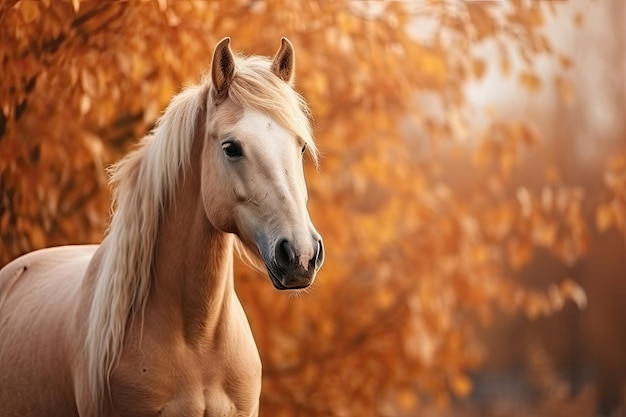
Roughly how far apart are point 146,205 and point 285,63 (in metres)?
0.58

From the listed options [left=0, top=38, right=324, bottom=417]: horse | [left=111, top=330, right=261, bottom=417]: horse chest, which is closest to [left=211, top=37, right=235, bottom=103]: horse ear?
[left=0, top=38, right=324, bottom=417]: horse

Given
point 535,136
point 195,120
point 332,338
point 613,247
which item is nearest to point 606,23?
point 613,247

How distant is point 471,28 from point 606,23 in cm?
632

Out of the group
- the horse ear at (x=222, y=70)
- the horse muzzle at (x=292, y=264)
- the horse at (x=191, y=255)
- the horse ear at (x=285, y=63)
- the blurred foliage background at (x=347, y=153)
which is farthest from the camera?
the blurred foliage background at (x=347, y=153)

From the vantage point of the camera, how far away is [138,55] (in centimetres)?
418

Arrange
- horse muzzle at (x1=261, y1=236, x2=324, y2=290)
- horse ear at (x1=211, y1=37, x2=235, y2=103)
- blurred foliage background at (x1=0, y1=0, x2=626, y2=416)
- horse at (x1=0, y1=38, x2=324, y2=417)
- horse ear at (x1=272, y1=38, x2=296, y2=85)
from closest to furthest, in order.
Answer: horse muzzle at (x1=261, y1=236, x2=324, y2=290), horse at (x1=0, y1=38, x2=324, y2=417), horse ear at (x1=211, y1=37, x2=235, y2=103), horse ear at (x1=272, y1=38, x2=296, y2=85), blurred foliage background at (x1=0, y1=0, x2=626, y2=416)

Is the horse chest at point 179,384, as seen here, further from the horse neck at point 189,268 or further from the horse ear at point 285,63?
the horse ear at point 285,63

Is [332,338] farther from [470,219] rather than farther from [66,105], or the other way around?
[66,105]

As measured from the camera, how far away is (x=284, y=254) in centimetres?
228

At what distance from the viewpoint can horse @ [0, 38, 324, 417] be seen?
239 cm

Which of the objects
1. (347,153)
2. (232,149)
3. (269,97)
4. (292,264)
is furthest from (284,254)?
(347,153)

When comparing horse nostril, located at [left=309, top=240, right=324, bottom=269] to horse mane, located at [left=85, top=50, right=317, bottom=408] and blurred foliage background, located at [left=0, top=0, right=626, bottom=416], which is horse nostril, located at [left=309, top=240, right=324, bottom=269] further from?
blurred foliage background, located at [left=0, top=0, right=626, bottom=416]

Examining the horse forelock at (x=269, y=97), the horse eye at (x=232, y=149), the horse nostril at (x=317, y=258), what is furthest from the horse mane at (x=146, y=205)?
the horse nostril at (x=317, y=258)

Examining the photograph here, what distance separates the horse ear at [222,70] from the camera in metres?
2.49
